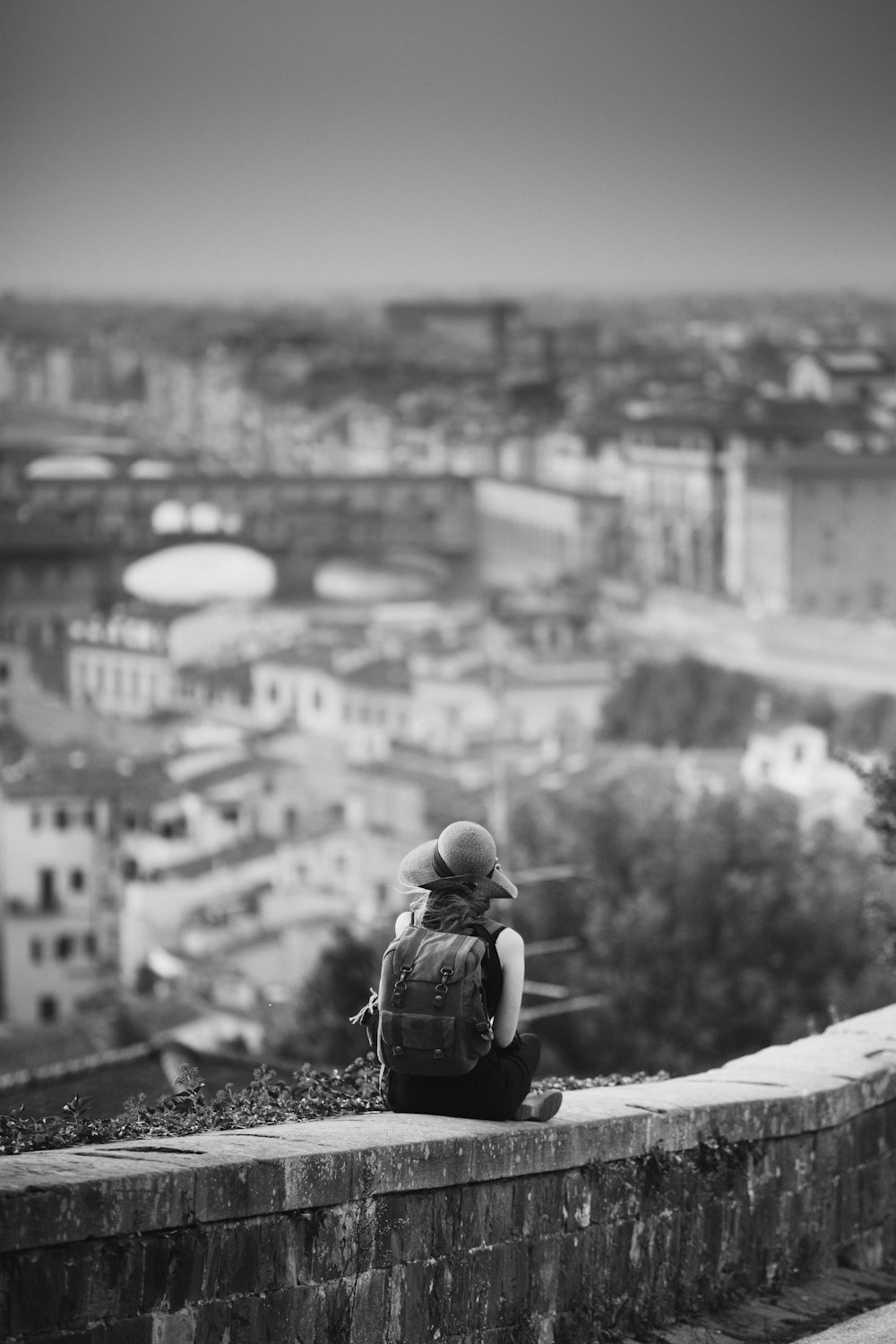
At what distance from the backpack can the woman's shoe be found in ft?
0.19

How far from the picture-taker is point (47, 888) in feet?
51.9

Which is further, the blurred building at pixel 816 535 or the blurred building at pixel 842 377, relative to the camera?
the blurred building at pixel 842 377

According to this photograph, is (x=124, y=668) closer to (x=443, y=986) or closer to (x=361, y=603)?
(x=361, y=603)

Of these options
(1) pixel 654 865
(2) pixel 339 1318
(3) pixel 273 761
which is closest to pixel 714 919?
(1) pixel 654 865

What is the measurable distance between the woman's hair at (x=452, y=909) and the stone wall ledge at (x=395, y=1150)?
12cm

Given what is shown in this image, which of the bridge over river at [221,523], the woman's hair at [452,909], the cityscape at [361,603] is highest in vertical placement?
the woman's hair at [452,909]

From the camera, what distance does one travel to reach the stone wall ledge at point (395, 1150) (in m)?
1.49

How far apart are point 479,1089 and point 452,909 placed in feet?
0.37

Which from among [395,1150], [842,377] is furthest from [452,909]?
[842,377]

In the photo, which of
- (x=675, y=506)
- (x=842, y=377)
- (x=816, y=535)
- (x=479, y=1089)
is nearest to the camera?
(x=479, y=1089)

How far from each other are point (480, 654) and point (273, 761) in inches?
218

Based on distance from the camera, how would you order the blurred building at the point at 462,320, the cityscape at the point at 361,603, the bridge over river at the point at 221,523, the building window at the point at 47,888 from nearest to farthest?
1. the cityscape at the point at 361,603
2. the building window at the point at 47,888
3. the bridge over river at the point at 221,523
4. the blurred building at the point at 462,320

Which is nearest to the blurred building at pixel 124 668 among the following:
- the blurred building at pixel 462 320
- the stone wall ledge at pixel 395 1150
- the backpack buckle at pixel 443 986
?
the stone wall ledge at pixel 395 1150

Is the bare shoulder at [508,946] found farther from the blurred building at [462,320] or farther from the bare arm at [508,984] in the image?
the blurred building at [462,320]
